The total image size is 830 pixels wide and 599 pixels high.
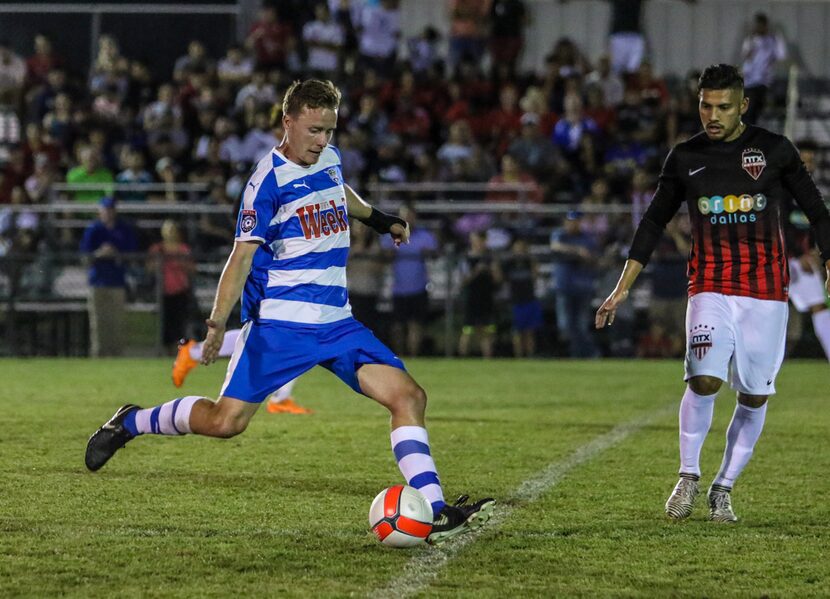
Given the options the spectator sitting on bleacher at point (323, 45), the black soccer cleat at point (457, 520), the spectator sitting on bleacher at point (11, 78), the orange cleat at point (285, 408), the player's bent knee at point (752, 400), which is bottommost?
the orange cleat at point (285, 408)

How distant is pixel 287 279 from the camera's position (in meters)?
6.01

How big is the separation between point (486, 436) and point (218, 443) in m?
1.91

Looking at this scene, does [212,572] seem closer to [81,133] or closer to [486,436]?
[486,436]

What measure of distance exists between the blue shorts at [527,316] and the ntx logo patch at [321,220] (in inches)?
440

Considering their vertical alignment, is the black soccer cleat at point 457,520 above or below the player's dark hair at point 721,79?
below

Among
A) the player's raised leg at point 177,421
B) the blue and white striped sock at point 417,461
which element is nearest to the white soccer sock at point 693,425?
the blue and white striped sock at point 417,461

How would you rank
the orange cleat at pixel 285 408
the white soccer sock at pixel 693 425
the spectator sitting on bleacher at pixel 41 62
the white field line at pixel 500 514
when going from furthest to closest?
1. the spectator sitting on bleacher at pixel 41 62
2. the orange cleat at pixel 285 408
3. the white soccer sock at pixel 693 425
4. the white field line at pixel 500 514

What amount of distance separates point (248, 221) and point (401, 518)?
1.44m

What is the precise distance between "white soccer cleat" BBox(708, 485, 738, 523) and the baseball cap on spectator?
1303cm

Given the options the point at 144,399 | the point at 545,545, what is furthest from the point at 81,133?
the point at 545,545

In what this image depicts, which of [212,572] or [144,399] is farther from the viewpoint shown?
[144,399]

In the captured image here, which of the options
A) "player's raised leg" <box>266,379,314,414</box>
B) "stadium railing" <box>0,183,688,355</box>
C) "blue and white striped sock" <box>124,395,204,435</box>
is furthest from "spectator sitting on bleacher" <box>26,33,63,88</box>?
"blue and white striped sock" <box>124,395,204,435</box>

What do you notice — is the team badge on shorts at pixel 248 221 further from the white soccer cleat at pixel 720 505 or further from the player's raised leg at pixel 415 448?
the white soccer cleat at pixel 720 505

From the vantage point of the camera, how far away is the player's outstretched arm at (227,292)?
5836mm
